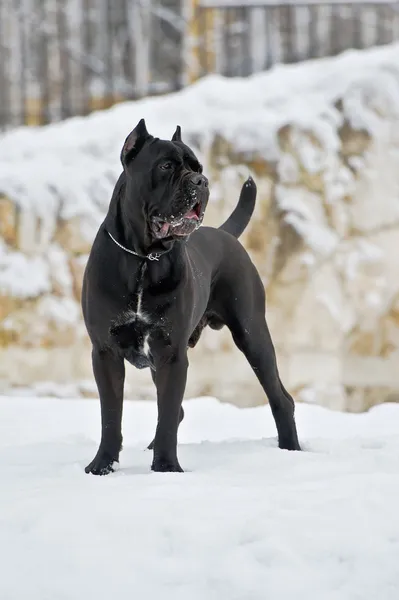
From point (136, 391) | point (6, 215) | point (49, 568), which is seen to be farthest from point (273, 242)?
point (49, 568)

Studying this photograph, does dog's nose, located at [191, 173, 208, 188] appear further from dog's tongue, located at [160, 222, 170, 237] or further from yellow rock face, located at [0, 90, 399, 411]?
yellow rock face, located at [0, 90, 399, 411]

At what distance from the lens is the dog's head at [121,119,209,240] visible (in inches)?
125

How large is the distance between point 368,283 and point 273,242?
0.76 m

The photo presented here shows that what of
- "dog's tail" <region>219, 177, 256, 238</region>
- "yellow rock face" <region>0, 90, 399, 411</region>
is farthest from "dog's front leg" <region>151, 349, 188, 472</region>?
"yellow rock face" <region>0, 90, 399, 411</region>

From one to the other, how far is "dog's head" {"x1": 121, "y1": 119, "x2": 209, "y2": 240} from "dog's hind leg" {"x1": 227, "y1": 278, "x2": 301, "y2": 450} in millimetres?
835

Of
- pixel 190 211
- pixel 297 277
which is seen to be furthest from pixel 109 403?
pixel 297 277

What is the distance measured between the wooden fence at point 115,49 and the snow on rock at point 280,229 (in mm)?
795

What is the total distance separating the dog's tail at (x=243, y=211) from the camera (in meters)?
4.36

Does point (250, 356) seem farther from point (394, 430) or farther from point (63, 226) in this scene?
point (63, 226)

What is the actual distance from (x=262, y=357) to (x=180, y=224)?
1025 millimetres

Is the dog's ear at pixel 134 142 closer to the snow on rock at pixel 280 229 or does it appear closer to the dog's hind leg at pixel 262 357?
the dog's hind leg at pixel 262 357

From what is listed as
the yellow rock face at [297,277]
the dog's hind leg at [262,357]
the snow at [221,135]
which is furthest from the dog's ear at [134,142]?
the snow at [221,135]

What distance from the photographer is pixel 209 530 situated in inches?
99.7

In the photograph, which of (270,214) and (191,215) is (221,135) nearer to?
(270,214)
